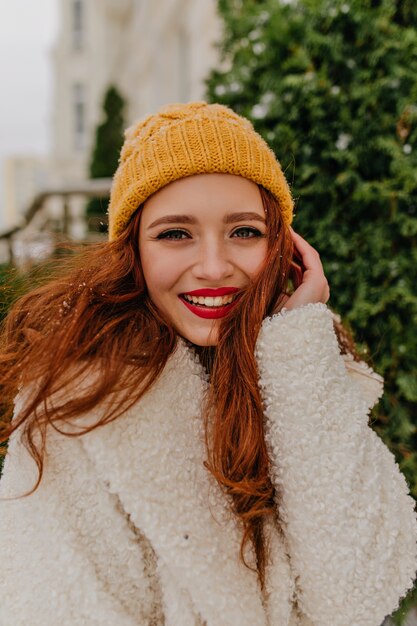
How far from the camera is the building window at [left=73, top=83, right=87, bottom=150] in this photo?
24000mm

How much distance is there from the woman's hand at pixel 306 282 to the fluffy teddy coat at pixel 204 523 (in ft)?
0.54

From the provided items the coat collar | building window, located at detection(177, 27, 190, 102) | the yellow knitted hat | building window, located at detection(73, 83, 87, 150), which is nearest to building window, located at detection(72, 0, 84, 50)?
building window, located at detection(73, 83, 87, 150)

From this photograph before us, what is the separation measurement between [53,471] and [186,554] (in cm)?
37

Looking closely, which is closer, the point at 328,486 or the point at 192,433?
the point at 328,486

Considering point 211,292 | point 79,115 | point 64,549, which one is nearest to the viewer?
point 64,549

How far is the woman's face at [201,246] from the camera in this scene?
4.77 feet

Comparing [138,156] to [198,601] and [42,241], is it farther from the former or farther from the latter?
[198,601]

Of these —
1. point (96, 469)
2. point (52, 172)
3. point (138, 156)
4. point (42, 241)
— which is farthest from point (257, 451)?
point (52, 172)

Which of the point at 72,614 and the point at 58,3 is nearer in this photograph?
the point at 72,614

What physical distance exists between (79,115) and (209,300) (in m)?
24.9

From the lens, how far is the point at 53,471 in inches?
52.7

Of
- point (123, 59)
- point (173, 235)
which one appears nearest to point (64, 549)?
point (173, 235)

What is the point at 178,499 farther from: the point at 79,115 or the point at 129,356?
the point at 79,115

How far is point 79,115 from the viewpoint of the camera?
79.5ft
